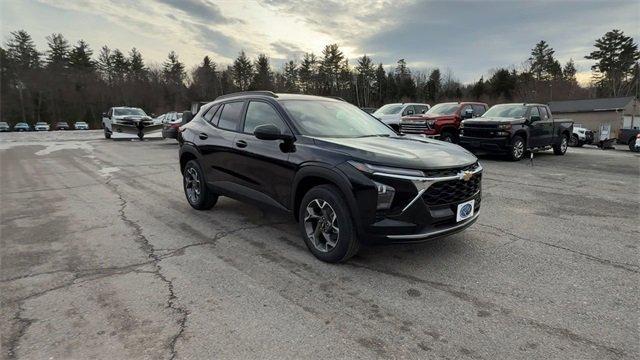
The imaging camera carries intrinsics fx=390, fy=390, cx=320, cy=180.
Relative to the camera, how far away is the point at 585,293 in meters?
3.36

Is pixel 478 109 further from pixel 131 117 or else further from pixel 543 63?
pixel 543 63

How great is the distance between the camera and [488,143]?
1223 centimetres

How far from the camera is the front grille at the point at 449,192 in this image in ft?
11.8

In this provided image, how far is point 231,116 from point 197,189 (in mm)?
1427

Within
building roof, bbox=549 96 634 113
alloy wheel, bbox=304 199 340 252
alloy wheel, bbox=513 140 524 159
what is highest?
building roof, bbox=549 96 634 113

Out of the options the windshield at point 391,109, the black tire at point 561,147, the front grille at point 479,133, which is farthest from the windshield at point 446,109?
the black tire at point 561,147

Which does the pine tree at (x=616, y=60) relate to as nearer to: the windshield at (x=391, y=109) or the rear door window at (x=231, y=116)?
the windshield at (x=391, y=109)

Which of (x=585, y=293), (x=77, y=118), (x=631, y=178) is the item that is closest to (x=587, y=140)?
(x=631, y=178)

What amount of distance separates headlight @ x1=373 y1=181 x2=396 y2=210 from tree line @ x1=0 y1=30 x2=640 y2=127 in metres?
55.0

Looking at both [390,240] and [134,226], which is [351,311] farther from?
[134,226]

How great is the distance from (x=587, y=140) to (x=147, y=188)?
2854 centimetres

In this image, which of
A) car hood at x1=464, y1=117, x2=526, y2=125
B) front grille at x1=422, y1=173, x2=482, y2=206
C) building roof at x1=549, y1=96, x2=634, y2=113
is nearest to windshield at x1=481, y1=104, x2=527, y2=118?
car hood at x1=464, y1=117, x2=526, y2=125

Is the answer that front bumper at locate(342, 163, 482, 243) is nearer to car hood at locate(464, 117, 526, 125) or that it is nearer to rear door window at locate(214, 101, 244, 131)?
rear door window at locate(214, 101, 244, 131)

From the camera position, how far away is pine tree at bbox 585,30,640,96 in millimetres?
63750
